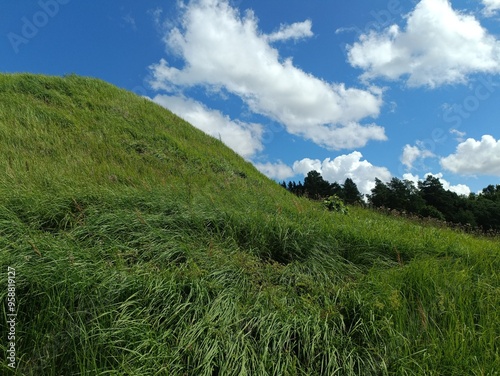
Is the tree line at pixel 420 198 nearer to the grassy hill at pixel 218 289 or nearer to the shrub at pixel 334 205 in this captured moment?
the shrub at pixel 334 205

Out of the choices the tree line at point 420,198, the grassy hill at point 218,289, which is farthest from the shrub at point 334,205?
the tree line at point 420,198

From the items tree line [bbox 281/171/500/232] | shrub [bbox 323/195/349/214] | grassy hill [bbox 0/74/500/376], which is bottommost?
grassy hill [bbox 0/74/500/376]

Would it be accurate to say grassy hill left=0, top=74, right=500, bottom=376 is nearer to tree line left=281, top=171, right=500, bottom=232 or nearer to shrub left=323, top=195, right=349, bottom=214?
shrub left=323, top=195, right=349, bottom=214

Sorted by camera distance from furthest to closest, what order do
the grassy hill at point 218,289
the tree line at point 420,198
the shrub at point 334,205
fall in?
1. the tree line at point 420,198
2. the shrub at point 334,205
3. the grassy hill at point 218,289

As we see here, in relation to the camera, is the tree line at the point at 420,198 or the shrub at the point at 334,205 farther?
the tree line at the point at 420,198

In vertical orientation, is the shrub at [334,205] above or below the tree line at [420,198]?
below

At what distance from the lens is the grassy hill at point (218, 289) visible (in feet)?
7.82

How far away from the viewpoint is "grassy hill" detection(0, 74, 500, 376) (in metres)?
2.38

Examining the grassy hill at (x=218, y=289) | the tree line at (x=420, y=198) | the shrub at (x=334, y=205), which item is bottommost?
the grassy hill at (x=218, y=289)

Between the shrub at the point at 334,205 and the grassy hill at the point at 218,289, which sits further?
the shrub at the point at 334,205

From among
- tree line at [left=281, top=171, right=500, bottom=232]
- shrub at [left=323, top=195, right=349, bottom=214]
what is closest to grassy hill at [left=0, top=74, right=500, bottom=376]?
shrub at [left=323, top=195, right=349, bottom=214]

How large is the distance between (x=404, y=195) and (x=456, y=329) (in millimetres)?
25075

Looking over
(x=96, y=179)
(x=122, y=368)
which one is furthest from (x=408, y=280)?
(x=96, y=179)

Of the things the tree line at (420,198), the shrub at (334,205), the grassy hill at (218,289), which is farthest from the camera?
the tree line at (420,198)
